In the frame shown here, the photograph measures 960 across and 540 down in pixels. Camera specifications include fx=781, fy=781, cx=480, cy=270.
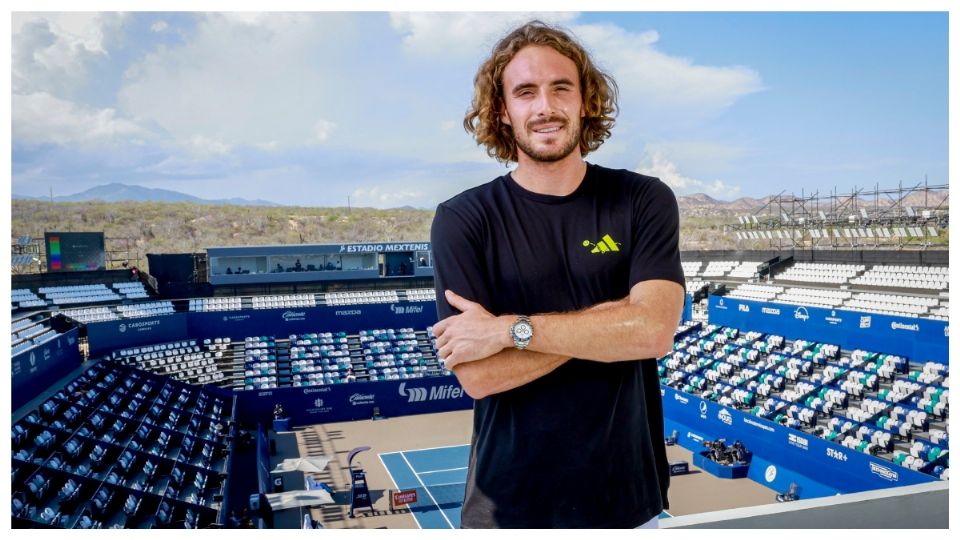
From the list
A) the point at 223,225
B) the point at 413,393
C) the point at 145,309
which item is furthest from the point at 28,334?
the point at 223,225

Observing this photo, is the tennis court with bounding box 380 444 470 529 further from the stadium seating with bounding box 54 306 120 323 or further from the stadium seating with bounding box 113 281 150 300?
the stadium seating with bounding box 113 281 150 300

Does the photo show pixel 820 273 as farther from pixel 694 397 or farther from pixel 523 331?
pixel 523 331

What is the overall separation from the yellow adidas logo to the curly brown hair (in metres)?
0.38

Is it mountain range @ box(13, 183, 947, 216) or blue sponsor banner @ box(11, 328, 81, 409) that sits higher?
mountain range @ box(13, 183, 947, 216)

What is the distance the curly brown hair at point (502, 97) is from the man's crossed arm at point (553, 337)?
522mm

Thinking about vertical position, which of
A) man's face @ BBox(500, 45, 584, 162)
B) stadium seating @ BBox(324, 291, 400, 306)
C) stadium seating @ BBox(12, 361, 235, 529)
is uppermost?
man's face @ BBox(500, 45, 584, 162)

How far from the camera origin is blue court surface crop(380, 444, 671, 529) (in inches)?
489

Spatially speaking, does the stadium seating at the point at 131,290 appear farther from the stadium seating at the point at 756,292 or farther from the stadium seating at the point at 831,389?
the stadium seating at the point at 756,292

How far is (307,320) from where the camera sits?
22141 mm

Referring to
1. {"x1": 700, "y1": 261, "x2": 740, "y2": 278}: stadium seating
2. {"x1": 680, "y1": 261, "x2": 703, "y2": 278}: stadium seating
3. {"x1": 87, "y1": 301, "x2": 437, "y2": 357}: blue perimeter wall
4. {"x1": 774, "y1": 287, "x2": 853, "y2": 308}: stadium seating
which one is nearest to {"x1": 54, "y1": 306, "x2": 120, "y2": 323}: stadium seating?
{"x1": 87, "y1": 301, "x2": 437, "y2": 357}: blue perimeter wall

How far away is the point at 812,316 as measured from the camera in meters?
17.4

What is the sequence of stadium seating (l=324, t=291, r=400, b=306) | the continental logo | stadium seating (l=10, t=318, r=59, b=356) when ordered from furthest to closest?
stadium seating (l=324, t=291, r=400, b=306) < the continental logo < stadium seating (l=10, t=318, r=59, b=356)

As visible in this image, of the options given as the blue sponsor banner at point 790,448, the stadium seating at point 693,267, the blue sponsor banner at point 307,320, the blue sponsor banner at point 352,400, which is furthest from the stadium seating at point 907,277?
the blue sponsor banner at point 307,320
